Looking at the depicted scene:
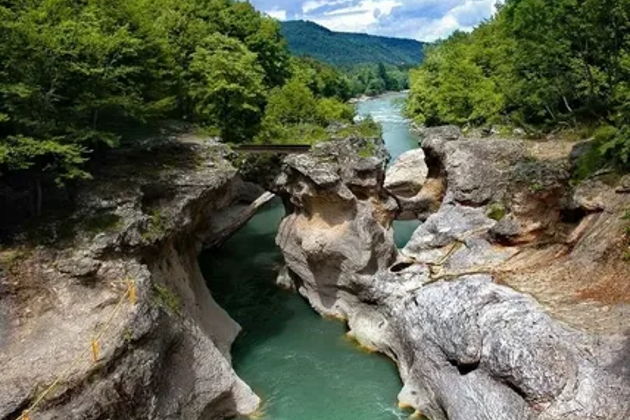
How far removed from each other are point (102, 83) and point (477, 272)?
40.0 feet

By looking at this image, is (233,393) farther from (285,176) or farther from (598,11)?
(598,11)

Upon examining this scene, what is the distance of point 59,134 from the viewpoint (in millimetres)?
17422

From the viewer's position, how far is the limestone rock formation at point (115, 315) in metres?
13.6

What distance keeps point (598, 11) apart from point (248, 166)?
1693cm

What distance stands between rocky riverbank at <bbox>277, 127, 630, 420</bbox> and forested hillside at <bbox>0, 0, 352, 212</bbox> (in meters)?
7.03

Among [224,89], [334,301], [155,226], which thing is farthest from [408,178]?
[155,226]

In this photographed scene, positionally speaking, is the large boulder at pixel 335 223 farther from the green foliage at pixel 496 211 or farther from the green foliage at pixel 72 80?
the green foliage at pixel 72 80

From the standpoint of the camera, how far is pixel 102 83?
17875 mm

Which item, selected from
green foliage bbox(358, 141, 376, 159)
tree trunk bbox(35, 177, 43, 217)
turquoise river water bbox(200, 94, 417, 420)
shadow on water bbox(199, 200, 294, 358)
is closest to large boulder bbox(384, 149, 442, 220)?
turquoise river water bbox(200, 94, 417, 420)

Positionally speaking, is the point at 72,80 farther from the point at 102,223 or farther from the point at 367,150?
the point at 367,150

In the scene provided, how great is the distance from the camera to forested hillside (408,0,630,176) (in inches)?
909

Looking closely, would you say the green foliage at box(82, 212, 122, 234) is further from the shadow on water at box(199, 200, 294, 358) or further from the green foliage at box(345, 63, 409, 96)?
the green foliage at box(345, 63, 409, 96)

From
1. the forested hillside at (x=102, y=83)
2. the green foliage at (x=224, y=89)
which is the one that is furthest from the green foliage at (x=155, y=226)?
the green foliage at (x=224, y=89)

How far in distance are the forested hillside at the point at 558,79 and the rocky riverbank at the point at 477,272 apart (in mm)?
2640
